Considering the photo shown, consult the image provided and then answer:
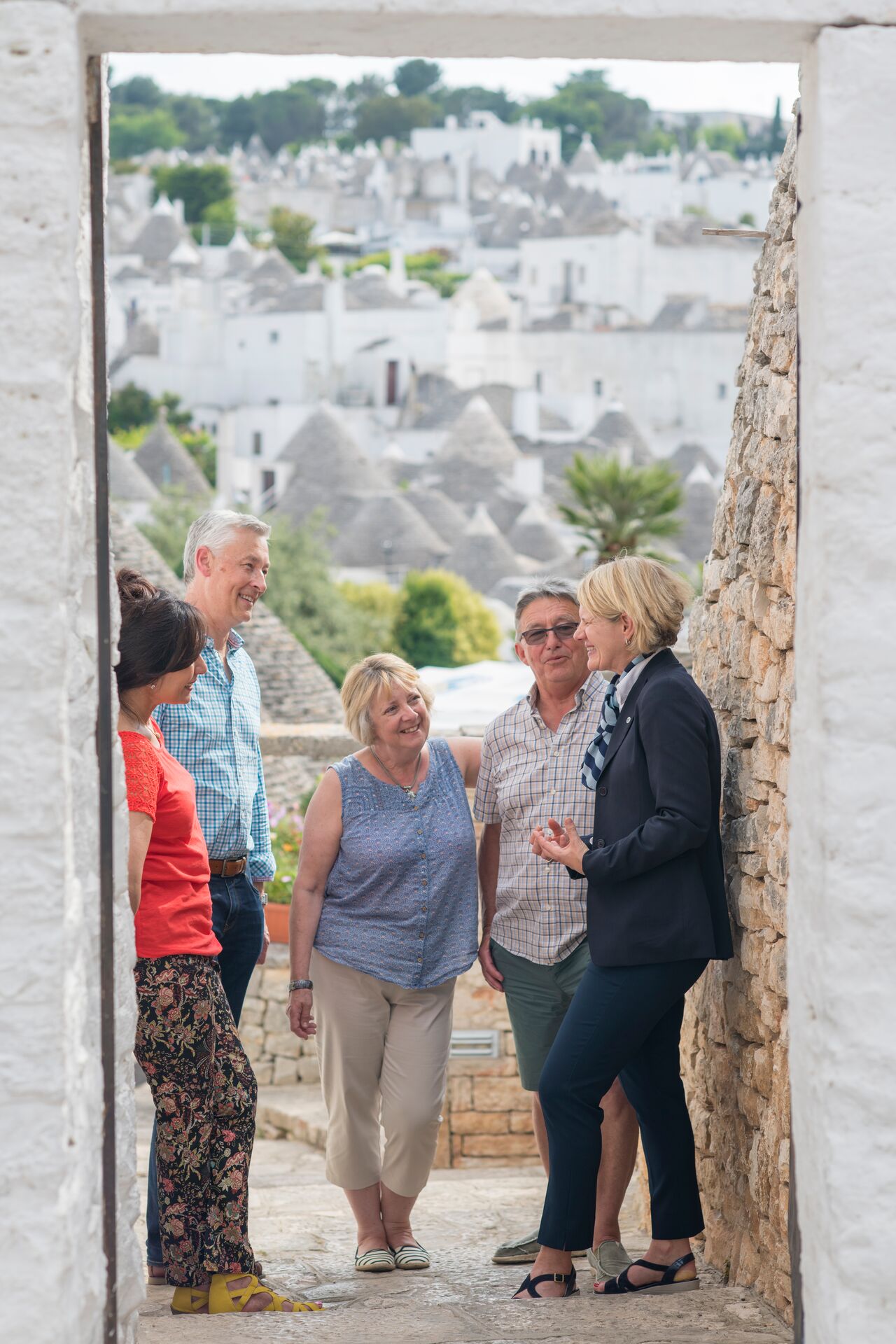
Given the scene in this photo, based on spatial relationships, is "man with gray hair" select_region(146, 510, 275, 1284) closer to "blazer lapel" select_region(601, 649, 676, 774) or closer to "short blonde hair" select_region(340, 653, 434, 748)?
"short blonde hair" select_region(340, 653, 434, 748)

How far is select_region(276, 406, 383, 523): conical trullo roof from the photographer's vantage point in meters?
59.8

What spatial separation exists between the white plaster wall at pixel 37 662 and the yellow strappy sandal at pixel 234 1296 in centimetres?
126

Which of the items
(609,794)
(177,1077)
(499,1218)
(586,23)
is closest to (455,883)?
(609,794)

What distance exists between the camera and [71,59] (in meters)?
2.21

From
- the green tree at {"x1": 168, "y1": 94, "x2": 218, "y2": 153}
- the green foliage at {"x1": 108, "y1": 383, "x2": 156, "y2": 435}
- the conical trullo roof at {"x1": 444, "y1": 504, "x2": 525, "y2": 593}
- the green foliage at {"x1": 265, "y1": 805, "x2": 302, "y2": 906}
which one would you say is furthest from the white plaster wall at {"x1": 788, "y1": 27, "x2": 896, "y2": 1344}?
the green tree at {"x1": 168, "y1": 94, "x2": 218, "y2": 153}

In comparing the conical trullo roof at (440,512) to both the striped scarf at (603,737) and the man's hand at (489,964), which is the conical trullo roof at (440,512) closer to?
the man's hand at (489,964)

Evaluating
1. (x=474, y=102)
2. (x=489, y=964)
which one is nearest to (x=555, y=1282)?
(x=489, y=964)

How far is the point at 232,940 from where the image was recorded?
3912mm

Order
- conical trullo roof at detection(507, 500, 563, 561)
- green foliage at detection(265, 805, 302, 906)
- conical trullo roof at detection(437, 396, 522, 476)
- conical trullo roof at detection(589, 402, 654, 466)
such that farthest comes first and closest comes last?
conical trullo roof at detection(589, 402, 654, 466)
conical trullo roof at detection(437, 396, 522, 476)
conical trullo roof at detection(507, 500, 563, 561)
green foliage at detection(265, 805, 302, 906)

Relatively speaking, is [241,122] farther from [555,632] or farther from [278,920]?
[555,632]

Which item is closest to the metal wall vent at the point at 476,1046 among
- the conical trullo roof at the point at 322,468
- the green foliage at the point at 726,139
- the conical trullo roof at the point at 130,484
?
the conical trullo roof at the point at 130,484

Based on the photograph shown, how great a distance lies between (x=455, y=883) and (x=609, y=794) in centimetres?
67

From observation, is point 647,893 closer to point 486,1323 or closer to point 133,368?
point 486,1323

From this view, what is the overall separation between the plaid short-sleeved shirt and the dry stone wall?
1.15 ft
